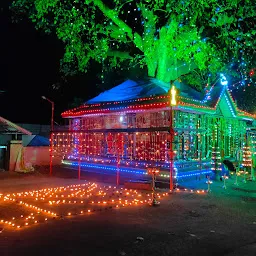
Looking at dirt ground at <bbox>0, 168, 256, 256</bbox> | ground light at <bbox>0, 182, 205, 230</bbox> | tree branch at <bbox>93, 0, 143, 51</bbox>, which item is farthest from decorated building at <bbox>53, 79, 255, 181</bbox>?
dirt ground at <bbox>0, 168, 256, 256</bbox>

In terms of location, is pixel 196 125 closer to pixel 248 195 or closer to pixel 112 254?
pixel 248 195

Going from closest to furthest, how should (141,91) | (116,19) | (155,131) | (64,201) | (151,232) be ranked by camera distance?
(151,232) < (64,201) < (155,131) < (141,91) < (116,19)

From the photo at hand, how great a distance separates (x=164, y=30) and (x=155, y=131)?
7.27 metres

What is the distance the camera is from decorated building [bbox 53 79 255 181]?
45.5 ft

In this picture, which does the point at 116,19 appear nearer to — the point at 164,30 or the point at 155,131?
the point at 164,30

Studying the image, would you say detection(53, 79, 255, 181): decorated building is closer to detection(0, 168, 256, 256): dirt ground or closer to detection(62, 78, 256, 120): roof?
detection(62, 78, 256, 120): roof

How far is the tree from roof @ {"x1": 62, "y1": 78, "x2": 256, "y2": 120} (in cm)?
194

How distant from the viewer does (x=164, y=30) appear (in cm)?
1747

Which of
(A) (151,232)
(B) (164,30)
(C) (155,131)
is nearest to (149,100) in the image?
(C) (155,131)

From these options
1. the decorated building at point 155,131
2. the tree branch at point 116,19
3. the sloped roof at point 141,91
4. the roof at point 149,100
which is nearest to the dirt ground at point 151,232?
the decorated building at point 155,131

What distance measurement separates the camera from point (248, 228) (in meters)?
7.32

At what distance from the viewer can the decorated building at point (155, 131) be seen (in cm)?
1388

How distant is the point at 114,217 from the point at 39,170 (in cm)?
1041

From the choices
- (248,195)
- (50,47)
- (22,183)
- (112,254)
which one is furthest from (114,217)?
(50,47)
